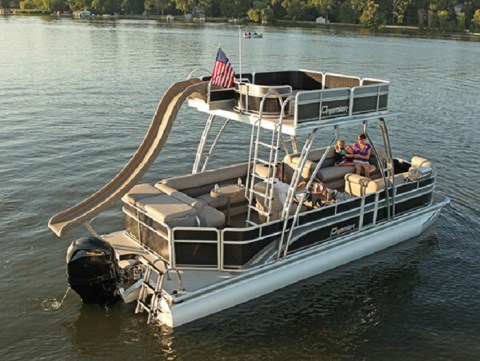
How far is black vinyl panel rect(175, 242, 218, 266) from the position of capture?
10.3m

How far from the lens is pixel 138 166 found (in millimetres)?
10922

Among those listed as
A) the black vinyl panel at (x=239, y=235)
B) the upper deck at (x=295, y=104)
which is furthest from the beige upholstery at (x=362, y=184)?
the black vinyl panel at (x=239, y=235)

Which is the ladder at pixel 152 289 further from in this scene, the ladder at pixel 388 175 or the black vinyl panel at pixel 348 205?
the ladder at pixel 388 175

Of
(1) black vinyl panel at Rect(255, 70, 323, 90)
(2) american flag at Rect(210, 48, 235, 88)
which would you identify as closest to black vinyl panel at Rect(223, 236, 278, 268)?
(2) american flag at Rect(210, 48, 235, 88)

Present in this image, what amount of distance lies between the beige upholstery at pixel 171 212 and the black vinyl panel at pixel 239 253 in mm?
848

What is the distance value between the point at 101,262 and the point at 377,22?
334 feet

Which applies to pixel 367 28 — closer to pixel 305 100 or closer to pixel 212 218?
pixel 305 100

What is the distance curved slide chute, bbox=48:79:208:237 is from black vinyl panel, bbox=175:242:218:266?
1.60m

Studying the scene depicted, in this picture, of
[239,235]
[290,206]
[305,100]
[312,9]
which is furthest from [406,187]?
[312,9]

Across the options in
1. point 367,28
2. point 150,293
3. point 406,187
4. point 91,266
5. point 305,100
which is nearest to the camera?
point 91,266

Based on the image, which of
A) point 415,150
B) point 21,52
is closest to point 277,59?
point 21,52

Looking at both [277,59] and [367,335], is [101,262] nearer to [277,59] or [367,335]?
[367,335]

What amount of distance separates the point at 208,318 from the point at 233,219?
9.41 feet

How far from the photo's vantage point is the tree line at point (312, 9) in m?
98.6
